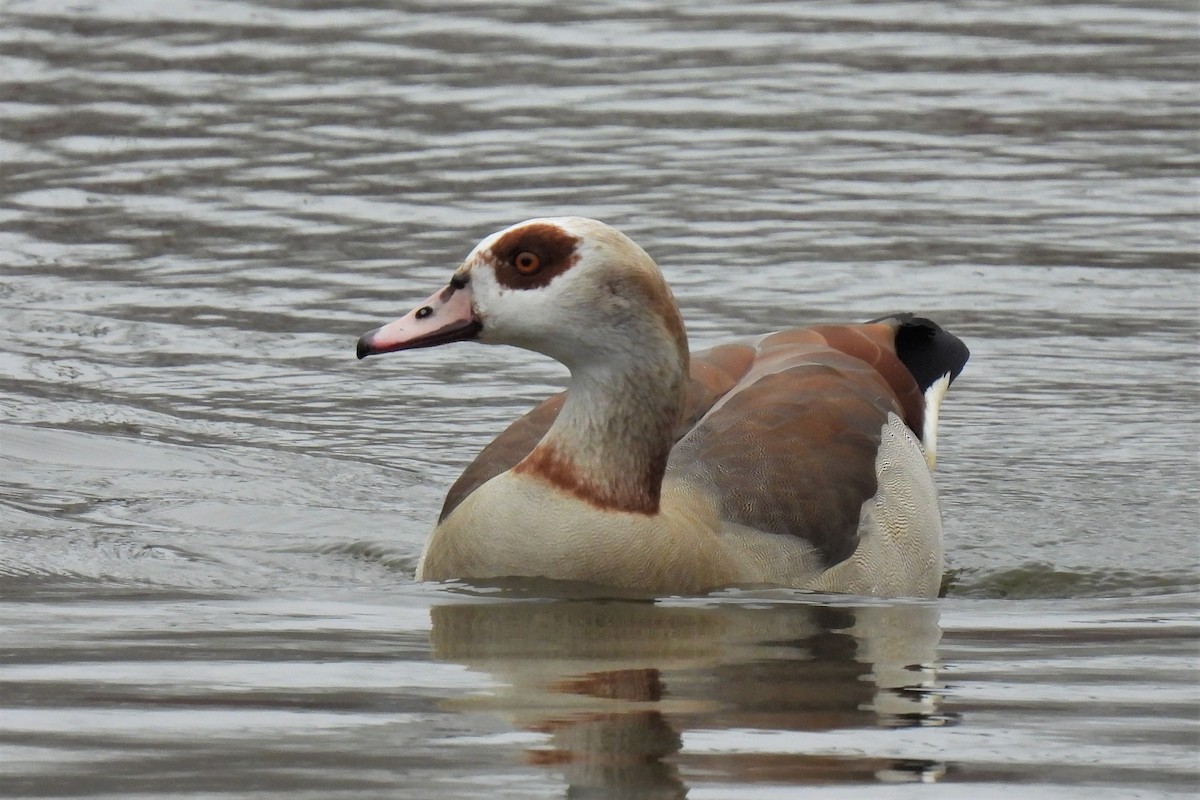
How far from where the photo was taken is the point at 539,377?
1105cm

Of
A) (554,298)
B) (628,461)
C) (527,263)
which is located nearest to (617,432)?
(628,461)

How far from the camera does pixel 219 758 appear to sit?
4.55 metres

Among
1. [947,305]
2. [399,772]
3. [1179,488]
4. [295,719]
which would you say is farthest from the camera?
[947,305]

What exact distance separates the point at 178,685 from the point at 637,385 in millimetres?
2240

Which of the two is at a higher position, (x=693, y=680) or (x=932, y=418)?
(x=932, y=418)

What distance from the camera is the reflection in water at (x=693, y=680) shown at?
14.9ft

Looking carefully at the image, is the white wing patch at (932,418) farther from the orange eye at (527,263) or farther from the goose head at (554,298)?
the orange eye at (527,263)

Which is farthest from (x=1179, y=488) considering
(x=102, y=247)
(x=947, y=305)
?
(x=102, y=247)

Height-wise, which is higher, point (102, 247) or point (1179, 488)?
point (102, 247)

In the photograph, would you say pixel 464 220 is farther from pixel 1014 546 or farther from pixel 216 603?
pixel 216 603

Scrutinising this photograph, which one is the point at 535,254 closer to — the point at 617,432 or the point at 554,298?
the point at 554,298

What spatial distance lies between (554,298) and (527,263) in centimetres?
13

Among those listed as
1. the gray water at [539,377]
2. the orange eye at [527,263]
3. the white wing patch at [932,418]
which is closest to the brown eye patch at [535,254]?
the orange eye at [527,263]

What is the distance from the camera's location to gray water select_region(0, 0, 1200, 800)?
4.85 meters
